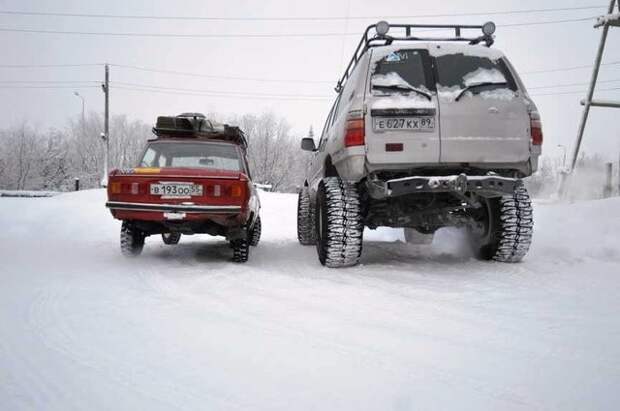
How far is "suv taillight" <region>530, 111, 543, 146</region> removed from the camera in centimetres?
361

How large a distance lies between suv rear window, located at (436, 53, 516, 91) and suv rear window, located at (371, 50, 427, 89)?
0.18 meters

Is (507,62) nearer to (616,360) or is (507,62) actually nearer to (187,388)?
(616,360)

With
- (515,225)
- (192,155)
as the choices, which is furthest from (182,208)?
(515,225)

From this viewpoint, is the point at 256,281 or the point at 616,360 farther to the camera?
the point at 256,281

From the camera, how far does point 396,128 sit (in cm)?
350

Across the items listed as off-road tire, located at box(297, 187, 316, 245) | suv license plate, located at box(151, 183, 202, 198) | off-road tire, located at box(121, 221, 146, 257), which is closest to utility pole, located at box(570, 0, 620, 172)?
off-road tire, located at box(297, 187, 316, 245)

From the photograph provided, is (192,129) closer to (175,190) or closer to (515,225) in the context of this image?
(175,190)

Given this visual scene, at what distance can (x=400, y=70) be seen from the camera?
3734mm

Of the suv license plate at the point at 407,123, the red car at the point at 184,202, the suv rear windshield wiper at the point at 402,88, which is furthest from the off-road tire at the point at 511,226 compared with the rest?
the red car at the point at 184,202

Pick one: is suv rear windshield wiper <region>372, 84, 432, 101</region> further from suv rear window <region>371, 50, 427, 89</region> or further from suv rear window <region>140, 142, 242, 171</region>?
suv rear window <region>140, 142, 242, 171</region>

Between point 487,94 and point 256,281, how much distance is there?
105 inches

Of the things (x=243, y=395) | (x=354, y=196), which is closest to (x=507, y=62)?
(x=354, y=196)

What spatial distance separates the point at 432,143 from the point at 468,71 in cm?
88

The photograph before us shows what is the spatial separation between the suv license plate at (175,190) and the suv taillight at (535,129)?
10.7 feet
